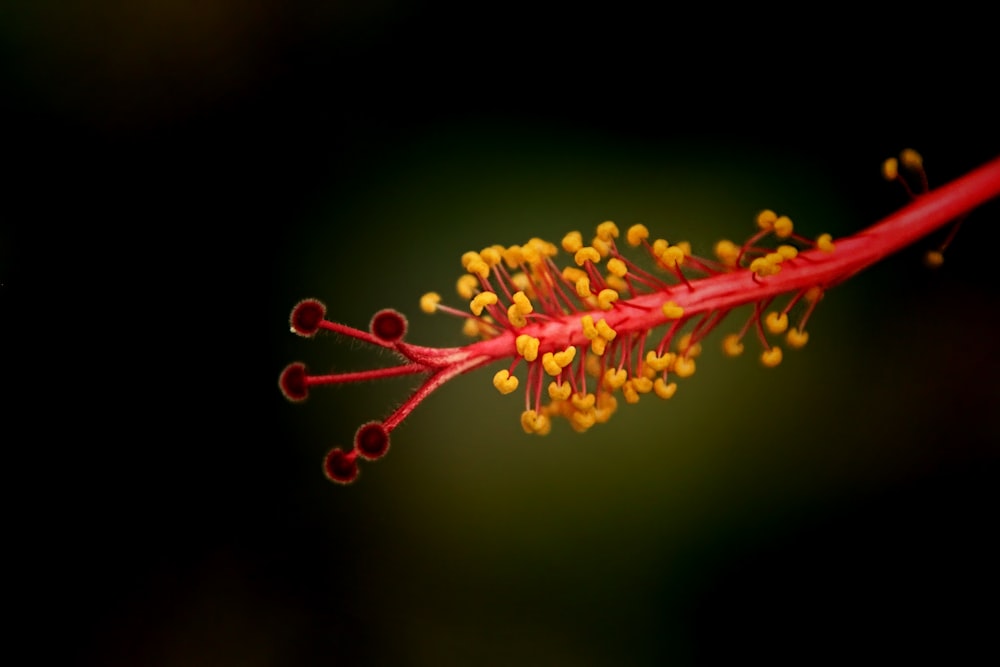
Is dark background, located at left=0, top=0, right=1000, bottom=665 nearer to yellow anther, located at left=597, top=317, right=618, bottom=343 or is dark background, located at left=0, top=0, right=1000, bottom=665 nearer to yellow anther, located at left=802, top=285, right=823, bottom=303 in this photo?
yellow anther, located at left=802, top=285, right=823, bottom=303

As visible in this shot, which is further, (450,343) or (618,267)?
(450,343)

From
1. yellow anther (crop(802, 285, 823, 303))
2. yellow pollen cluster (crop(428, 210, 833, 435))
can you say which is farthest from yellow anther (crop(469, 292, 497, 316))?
yellow anther (crop(802, 285, 823, 303))

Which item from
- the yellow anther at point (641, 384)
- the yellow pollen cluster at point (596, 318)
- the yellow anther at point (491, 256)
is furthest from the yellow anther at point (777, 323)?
the yellow anther at point (491, 256)

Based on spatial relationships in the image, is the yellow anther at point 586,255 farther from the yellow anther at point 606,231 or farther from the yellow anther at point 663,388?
the yellow anther at point 663,388

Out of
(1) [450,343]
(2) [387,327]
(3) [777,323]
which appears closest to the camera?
(2) [387,327]

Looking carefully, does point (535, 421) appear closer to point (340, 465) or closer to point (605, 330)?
point (605, 330)

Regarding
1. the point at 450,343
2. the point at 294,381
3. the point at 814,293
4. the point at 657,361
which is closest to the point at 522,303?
the point at 657,361
